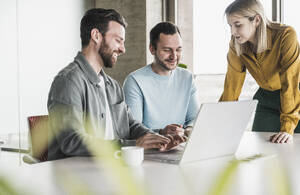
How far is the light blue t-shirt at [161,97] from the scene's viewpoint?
95.3 inches

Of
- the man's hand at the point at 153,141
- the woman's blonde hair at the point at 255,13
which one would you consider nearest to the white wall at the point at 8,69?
the woman's blonde hair at the point at 255,13

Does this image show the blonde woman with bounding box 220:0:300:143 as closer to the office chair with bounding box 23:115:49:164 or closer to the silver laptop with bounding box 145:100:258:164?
the silver laptop with bounding box 145:100:258:164

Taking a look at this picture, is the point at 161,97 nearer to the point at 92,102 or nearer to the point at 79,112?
the point at 92,102

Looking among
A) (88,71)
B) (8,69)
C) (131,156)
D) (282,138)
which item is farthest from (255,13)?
(8,69)

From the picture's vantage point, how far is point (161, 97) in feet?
8.06

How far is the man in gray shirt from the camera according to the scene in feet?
4.61

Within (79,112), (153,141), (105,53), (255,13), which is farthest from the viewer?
(255,13)

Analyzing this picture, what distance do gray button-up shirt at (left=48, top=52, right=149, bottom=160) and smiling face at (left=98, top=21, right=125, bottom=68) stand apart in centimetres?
8

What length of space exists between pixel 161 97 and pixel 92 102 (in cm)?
89

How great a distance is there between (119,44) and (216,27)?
277 cm

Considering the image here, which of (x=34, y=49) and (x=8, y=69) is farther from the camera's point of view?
(x=34, y=49)

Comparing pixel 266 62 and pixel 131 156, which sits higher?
pixel 266 62

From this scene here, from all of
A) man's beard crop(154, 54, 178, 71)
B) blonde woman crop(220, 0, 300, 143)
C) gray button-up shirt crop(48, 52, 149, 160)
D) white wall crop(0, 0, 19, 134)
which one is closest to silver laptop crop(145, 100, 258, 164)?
gray button-up shirt crop(48, 52, 149, 160)

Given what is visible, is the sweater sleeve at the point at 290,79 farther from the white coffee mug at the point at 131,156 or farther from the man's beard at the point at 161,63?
the white coffee mug at the point at 131,156
